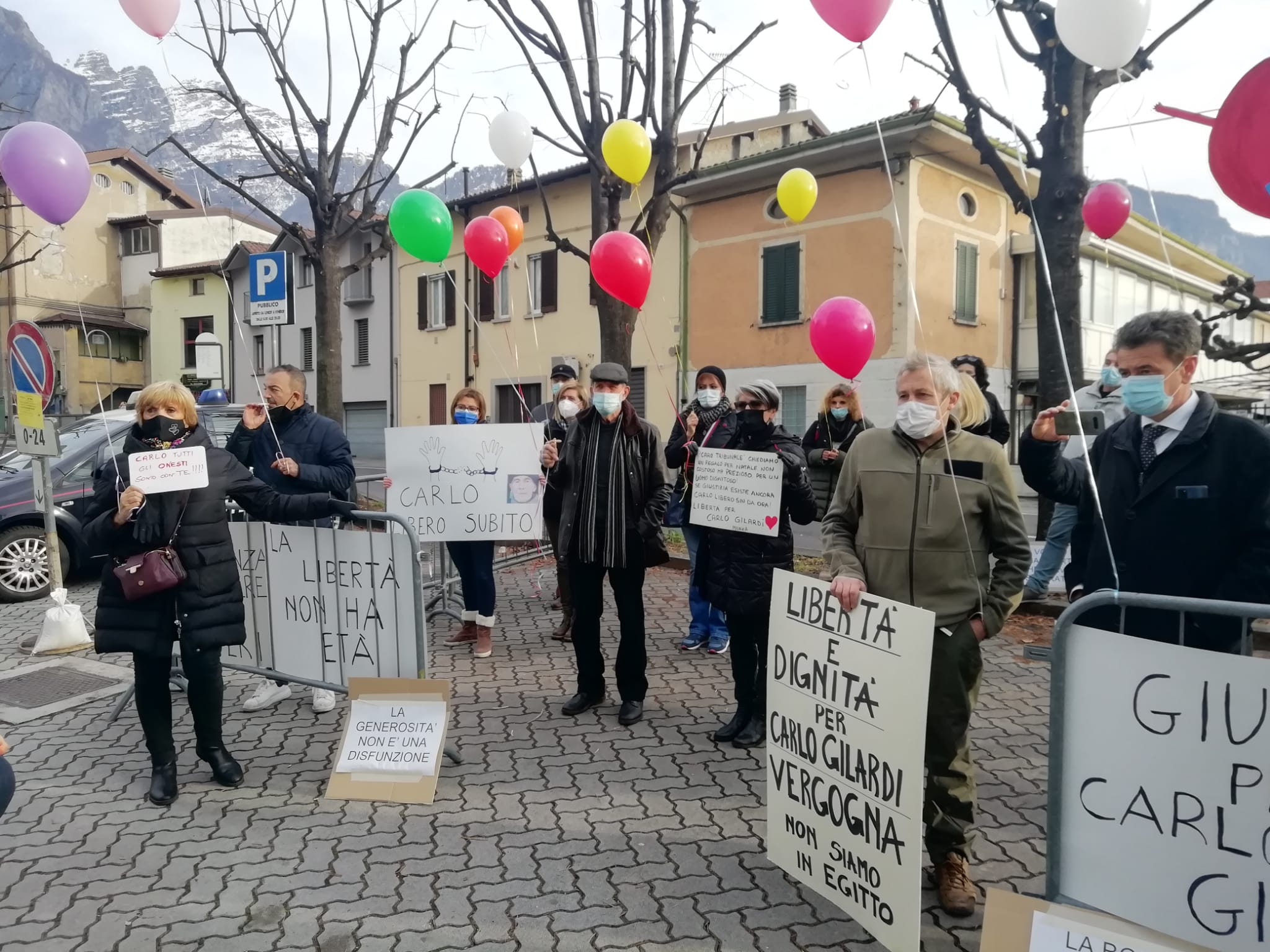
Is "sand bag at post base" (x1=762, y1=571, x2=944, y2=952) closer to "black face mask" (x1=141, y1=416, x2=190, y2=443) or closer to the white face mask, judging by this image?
the white face mask

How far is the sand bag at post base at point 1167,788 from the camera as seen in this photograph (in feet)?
6.44

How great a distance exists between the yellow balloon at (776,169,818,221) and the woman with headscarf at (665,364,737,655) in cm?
390

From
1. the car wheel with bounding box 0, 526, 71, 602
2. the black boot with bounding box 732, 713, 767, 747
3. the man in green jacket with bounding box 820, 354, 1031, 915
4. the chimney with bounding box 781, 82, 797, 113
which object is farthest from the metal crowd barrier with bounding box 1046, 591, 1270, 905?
the chimney with bounding box 781, 82, 797, 113

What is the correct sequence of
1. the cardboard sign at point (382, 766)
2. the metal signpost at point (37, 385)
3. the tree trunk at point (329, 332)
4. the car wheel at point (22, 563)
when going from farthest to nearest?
1. the tree trunk at point (329, 332)
2. the car wheel at point (22, 563)
3. the metal signpost at point (37, 385)
4. the cardboard sign at point (382, 766)

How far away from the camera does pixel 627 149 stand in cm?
737

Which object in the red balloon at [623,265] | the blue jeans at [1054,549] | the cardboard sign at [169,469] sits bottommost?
the blue jeans at [1054,549]

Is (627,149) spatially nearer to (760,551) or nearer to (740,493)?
(740,493)

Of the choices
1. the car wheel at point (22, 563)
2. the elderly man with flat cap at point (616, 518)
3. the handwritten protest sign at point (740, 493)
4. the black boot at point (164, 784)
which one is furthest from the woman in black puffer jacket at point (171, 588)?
the car wheel at point (22, 563)

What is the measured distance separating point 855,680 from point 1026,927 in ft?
2.53

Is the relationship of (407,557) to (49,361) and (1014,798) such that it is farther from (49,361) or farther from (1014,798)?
(49,361)

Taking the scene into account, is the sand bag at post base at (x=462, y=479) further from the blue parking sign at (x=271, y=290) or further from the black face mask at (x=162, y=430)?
the blue parking sign at (x=271, y=290)

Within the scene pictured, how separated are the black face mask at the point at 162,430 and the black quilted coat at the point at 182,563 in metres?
0.05

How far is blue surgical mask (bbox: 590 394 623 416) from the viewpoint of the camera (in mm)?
4703

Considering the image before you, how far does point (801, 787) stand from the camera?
2912 millimetres
